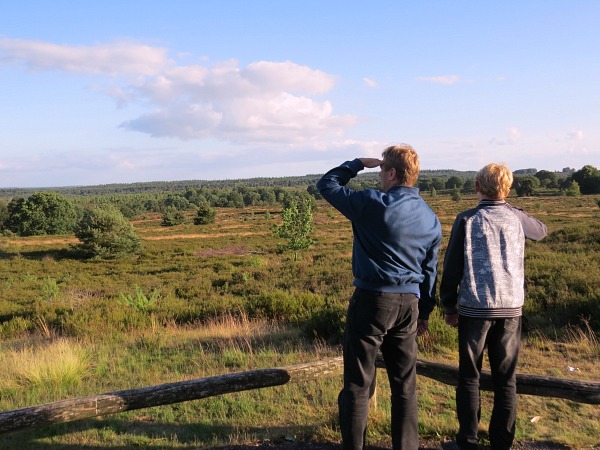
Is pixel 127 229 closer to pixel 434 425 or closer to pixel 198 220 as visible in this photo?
pixel 198 220

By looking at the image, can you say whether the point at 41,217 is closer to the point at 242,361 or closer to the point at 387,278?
the point at 242,361

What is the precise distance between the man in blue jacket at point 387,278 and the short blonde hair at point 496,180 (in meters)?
0.41

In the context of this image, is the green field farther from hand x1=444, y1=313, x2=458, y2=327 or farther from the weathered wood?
hand x1=444, y1=313, x2=458, y2=327

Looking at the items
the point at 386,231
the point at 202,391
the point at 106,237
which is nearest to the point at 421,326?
the point at 386,231

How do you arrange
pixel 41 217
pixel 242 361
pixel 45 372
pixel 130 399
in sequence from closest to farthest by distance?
1. pixel 130 399
2. pixel 45 372
3. pixel 242 361
4. pixel 41 217

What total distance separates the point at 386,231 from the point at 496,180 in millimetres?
834

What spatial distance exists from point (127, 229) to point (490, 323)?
37.1 meters

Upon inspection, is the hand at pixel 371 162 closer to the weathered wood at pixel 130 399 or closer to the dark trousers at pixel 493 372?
the dark trousers at pixel 493 372

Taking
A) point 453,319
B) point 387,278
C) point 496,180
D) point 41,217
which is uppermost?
point 496,180

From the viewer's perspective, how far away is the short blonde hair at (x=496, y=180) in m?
2.79

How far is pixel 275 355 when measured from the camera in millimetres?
5883

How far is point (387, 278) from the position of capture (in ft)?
8.30

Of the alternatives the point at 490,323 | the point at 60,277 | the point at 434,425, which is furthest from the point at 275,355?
the point at 60,277

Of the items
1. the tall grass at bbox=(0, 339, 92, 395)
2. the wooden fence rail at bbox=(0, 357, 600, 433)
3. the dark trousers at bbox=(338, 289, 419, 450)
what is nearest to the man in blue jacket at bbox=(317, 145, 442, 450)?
the dark trousers at bbox=(338, 289, 419, 450)
